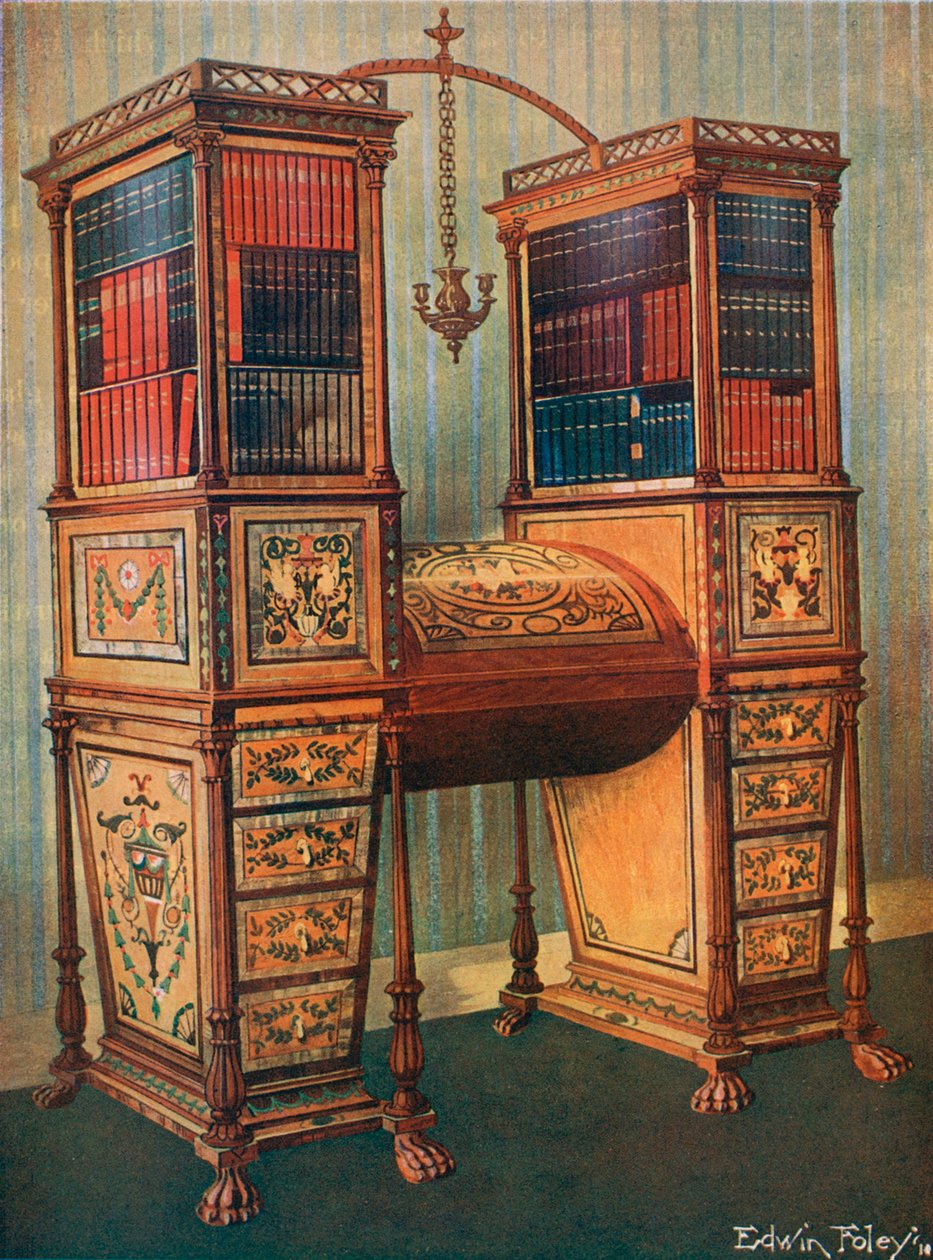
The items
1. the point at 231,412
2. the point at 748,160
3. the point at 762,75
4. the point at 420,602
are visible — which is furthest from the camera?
the point at 762,75

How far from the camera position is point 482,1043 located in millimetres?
4574

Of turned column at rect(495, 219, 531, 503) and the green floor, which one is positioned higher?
turned column at rect(495, 219, 531, 503)

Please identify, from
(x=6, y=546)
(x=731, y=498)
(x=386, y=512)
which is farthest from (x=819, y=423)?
(x=6, y=546)

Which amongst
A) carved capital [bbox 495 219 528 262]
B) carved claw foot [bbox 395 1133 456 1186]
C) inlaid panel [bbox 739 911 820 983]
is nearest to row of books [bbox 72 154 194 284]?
carved capital [bbox 495 219 528 262]

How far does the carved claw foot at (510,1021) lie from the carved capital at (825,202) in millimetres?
2365

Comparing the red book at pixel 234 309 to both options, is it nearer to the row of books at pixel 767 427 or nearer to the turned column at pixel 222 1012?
the turned column at pixel 222 1012

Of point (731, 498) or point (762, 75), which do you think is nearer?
point (731, 498)

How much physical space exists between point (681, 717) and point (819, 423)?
0.87 m

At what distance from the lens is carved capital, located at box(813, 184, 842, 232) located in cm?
432

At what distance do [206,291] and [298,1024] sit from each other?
1.64m

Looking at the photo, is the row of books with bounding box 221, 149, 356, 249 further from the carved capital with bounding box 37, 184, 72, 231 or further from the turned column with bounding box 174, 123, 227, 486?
the carved capital with bounding box 37, 184, 72, 231

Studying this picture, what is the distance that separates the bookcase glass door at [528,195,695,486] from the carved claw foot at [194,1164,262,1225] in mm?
2069

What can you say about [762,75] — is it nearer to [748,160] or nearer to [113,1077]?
[748,160]
